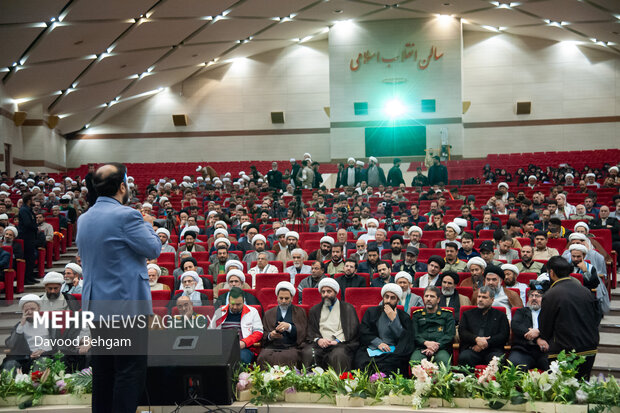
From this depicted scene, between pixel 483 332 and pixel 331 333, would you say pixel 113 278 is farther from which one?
pixel 483 332

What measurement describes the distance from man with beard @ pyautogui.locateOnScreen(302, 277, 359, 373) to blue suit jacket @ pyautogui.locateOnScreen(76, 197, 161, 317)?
366 centimetres

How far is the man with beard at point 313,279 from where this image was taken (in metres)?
7.87

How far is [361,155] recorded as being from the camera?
82.9 ft

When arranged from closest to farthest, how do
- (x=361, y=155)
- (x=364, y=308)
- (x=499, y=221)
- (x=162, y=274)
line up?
1. (x=364, y=308)
2. (x=162, y=274)
3. (x=499, y=221)
4. (x=361, y=155)

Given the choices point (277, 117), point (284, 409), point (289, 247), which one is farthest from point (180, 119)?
point (284, 409)

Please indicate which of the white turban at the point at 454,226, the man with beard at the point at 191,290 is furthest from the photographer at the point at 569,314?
the white turban at the point at 454,226

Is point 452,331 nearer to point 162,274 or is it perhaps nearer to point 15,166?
point 162,274

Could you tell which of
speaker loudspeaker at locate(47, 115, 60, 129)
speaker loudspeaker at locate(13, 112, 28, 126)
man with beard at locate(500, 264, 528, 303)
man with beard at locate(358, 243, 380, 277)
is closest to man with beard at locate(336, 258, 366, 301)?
man with beard at locate(358, 243, 380, 277)

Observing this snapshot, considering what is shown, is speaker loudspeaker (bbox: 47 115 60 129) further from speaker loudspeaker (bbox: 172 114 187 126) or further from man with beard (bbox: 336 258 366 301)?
man with beard (bbox: 336 258 366 301)

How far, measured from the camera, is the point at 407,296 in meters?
7.11

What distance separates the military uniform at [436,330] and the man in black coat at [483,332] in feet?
0.38

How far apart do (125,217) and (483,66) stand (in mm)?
24981

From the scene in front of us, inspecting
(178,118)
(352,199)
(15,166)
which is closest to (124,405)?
(352,199)

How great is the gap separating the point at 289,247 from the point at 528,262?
11.5ft
